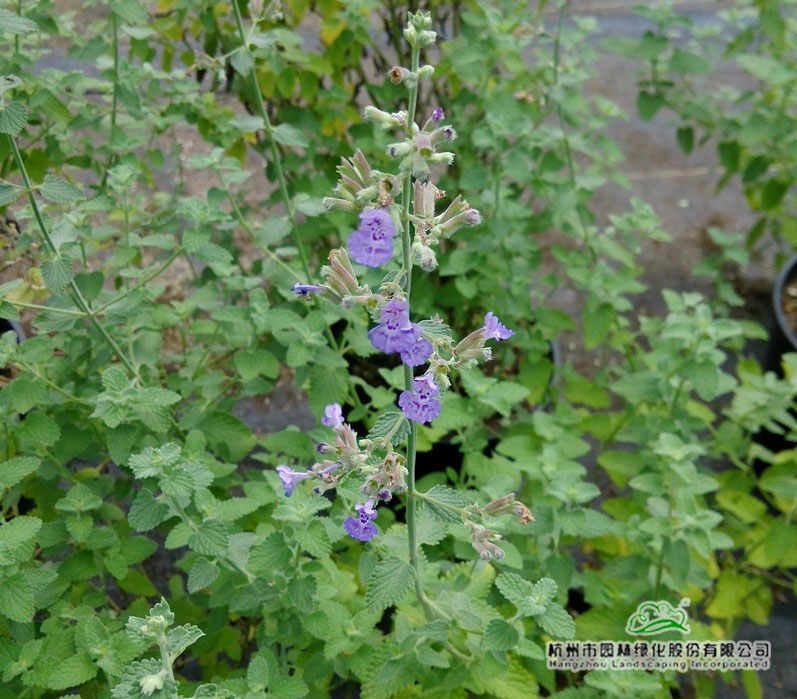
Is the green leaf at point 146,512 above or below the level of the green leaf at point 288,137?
below

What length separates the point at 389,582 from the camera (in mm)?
1371

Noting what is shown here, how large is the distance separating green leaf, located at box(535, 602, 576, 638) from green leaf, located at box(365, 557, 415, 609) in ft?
0.94

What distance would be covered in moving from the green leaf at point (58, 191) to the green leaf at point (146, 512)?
649 millimetres

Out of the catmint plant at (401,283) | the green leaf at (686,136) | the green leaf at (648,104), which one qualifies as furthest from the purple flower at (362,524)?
the green leaf at (686,136)

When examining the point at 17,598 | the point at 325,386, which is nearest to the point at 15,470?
the point at 17,598

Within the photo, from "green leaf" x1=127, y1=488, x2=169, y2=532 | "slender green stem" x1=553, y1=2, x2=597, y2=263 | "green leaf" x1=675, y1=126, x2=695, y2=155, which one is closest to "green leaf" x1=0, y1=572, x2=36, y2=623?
"green leaf" x1=127, y1=488, x2=169, y2=532

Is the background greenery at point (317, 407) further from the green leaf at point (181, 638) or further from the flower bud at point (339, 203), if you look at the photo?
the flower bud at point (339, 203)

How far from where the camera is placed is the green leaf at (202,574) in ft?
5.11

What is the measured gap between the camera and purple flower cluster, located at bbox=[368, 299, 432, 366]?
1.07 meters

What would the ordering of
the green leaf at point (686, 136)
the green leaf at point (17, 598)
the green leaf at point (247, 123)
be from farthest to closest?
the green leaf at point (686, 136), the green leaf at point (247, 123), the green leaf at point (17, 598)

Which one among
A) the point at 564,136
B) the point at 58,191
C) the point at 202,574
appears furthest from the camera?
the point at 564,136

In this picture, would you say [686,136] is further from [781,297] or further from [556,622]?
[556,622]

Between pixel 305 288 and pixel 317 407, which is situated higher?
pixel 305 288

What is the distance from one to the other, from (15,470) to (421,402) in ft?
3.04
